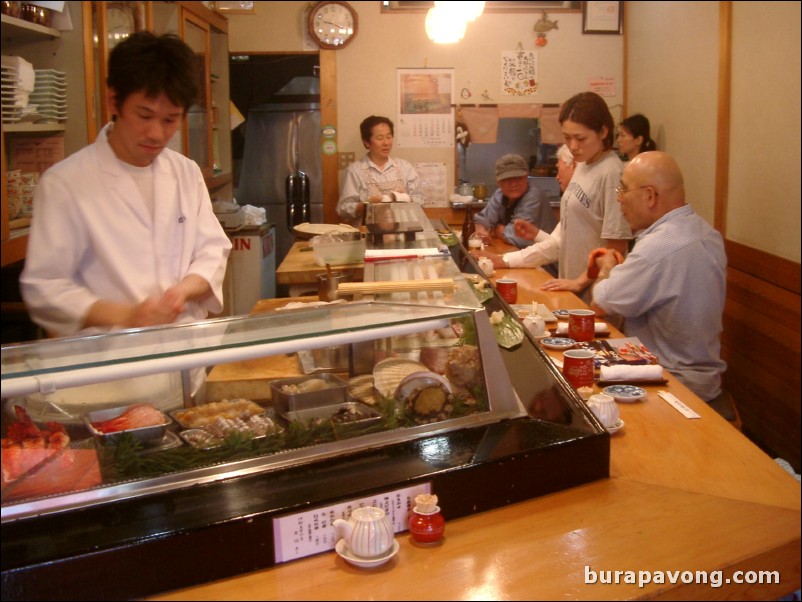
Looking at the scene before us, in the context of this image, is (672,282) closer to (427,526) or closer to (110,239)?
(427,526)

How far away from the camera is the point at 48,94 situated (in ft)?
12.4

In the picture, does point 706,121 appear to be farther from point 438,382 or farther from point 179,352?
point 179,352

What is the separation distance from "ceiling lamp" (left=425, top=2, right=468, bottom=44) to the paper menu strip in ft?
12.7

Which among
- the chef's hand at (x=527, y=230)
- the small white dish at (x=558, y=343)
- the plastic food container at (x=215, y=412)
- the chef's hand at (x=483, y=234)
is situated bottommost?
the small white dish at (x=558, y=343)

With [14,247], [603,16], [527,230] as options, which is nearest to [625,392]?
[14,247]

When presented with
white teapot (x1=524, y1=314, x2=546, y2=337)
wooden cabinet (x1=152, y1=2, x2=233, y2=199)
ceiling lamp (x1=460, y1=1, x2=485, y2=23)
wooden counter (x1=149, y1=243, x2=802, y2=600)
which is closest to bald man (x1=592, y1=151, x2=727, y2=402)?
white teapot (x1=524, y1=314, x2=546, y2=337)

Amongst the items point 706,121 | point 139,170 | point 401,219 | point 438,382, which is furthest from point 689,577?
point 706,121

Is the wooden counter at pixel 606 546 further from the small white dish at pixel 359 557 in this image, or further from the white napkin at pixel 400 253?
the white napkin at pixel 400 253

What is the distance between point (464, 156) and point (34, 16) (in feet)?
13.6

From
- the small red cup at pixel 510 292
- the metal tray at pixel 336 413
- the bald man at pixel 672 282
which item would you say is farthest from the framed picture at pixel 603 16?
the metal tray at pixel 336 413

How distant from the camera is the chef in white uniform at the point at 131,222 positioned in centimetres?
211

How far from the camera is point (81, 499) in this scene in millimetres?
1437

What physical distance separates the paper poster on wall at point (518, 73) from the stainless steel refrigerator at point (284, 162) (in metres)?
1.64

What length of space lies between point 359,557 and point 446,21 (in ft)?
13.9
